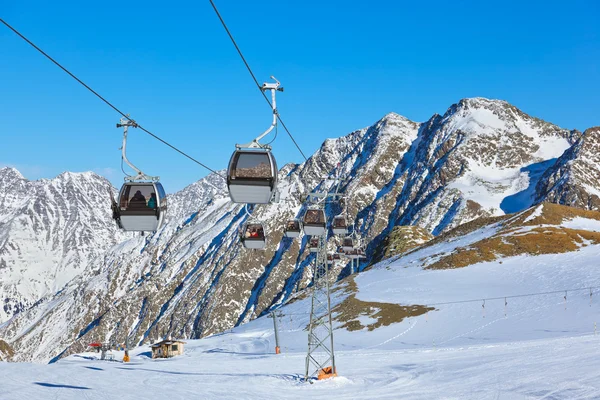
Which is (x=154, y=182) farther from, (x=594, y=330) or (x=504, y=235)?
(x=504, y=235)

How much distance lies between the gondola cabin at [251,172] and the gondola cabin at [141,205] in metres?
2.30

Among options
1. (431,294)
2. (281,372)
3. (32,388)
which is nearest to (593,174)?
(431,294)

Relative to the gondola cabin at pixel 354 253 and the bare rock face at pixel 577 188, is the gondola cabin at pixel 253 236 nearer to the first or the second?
the gondola cabin at pixel 354 253

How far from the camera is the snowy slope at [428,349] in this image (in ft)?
80.3

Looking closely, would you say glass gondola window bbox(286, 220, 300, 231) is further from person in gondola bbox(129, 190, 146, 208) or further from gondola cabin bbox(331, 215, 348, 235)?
person in gondola bbox(129, 190, 146, 208)

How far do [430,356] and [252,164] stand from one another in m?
23.9

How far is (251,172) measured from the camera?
16.4 meters

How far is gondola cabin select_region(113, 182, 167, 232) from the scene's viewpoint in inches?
668

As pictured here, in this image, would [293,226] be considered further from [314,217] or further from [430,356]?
[430,356]

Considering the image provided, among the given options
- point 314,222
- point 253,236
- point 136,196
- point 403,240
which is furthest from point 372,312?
point 403,240

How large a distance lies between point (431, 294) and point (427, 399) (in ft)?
180

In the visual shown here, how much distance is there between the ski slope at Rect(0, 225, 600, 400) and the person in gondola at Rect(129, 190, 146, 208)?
1092 centimetres

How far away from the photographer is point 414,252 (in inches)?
4476

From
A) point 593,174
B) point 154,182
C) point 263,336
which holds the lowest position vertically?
point 263,336
